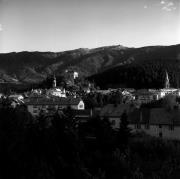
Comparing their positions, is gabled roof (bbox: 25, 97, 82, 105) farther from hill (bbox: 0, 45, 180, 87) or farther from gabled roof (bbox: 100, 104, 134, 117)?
hill (bbox: 0, 45, 180, 87)

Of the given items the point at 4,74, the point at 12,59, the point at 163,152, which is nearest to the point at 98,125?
the point at 163,152

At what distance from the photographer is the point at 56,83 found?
67000 millimetres

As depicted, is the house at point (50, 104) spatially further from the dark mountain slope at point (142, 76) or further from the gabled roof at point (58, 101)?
the dark mountain slope at point (142, 76)

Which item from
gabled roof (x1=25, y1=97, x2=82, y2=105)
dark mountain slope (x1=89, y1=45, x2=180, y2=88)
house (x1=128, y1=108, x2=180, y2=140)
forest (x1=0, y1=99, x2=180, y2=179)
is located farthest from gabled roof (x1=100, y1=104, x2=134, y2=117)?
dark mountain slope (x1=89, y1=45, x2=180, y2=88)

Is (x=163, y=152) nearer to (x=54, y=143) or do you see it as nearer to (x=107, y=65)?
(x=54, y=143)

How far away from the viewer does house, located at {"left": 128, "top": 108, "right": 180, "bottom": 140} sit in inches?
629

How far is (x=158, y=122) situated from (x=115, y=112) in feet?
10.1

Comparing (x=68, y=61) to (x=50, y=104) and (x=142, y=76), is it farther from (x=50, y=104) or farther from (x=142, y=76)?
(x=50, y=104)

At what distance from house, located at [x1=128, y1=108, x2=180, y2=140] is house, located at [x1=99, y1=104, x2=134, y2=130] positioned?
3.18ft

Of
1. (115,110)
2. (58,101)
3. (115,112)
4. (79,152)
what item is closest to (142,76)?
(58,101)

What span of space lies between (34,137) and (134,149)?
14.7ft

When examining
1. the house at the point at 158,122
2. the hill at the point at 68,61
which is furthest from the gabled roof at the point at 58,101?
the hill at the point at 68,61

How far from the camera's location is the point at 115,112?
18.7 m

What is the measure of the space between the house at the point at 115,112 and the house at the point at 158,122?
0.97 metres
